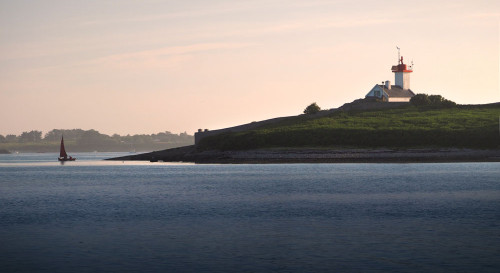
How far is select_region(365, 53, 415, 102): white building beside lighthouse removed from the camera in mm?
167500

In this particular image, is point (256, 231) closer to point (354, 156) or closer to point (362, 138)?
point (354, 156)

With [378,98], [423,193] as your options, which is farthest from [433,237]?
[378,98]

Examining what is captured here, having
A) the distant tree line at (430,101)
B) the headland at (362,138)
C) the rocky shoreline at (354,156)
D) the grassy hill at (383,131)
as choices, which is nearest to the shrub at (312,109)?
the headland at (362,138)

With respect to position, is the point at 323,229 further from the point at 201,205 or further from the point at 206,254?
the point at 201,205

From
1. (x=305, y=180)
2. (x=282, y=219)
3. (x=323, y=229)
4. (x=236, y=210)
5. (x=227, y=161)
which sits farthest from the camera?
(x=227, y=161)

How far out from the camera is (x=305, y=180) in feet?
249

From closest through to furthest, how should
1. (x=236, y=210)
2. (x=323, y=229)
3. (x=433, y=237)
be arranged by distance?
(x=433, y=237)
(x=323, y=229)
(x=236, y=210)

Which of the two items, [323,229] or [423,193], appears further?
[423,193]

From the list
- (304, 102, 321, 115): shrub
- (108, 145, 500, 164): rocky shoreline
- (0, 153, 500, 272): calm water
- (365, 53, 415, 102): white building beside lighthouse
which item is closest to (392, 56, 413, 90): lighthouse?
(365, 53, 415, 102): white building beside lighthouse

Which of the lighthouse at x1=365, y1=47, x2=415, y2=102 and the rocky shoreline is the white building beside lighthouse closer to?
the lighthouse at x1=365, y1=47, x2=415, y2=102

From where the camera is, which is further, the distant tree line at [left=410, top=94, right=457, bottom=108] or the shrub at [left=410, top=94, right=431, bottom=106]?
the shrub at [left=410, top=94, right=431, bottom=106]

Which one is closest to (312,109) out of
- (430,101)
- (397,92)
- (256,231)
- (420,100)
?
(397,92)

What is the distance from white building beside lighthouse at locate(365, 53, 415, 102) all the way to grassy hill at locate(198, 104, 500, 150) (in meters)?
7.60

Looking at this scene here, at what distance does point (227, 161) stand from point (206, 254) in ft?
345
